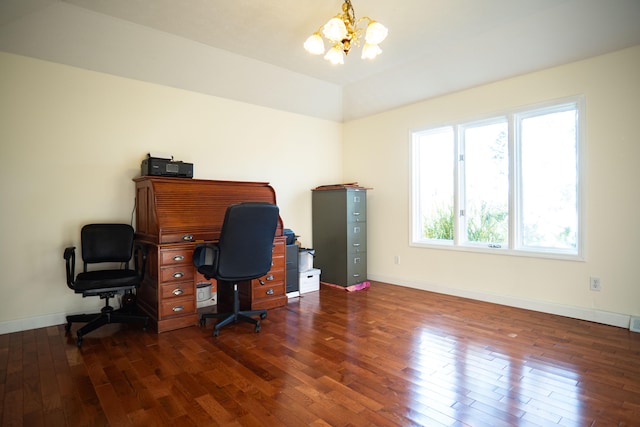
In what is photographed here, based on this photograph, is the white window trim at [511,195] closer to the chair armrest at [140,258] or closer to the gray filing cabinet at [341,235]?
the gray filing cabinet at [341,235]

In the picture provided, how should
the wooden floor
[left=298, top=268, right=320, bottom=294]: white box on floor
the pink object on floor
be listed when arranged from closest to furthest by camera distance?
the wooden floor
[left=298, top=268, right=320, bottom=294]: white box on floor
the pink object on floor

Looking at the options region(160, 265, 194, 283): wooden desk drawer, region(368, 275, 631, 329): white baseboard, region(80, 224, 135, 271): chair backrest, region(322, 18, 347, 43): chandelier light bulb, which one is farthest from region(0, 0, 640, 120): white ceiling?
region(368, 275, 631, 329): white baseboard

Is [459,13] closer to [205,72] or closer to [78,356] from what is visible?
[205,72]

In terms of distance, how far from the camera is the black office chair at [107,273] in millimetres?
2883

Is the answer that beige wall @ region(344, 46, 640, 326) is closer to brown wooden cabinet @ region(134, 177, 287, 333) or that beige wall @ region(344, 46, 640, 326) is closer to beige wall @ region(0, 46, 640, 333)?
beige wall @ region(0, 46, 640, 333)

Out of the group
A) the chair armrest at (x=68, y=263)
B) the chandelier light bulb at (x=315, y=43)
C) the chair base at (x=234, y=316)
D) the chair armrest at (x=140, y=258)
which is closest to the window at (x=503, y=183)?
the chandelier light bulb at (x=315, y=43)

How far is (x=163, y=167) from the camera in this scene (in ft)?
11.3

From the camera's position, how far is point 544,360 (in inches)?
99.5

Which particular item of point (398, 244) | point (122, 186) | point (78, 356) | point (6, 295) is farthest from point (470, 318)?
point (6, 295)

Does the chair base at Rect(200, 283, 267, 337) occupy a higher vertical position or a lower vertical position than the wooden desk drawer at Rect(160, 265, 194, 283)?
lower

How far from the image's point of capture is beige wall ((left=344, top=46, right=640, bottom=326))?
10.4 ft

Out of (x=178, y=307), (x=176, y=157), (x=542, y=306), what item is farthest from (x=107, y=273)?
(x=542, y=306)

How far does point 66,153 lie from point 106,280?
1406mm

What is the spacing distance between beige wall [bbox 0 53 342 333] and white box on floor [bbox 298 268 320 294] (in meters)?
1.73
